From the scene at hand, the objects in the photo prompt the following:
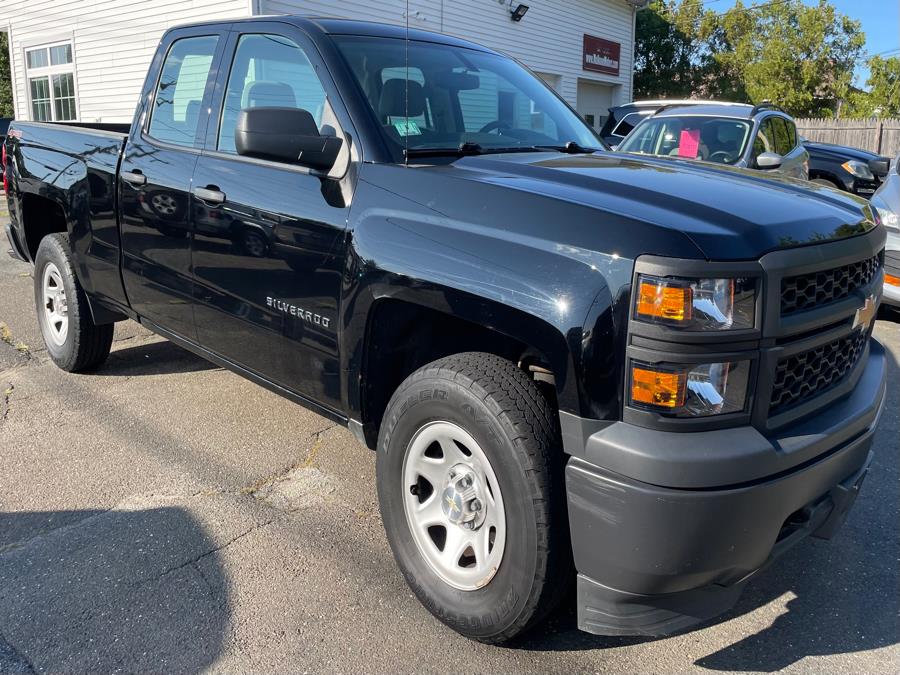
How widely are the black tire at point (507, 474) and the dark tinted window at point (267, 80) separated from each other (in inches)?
54.1

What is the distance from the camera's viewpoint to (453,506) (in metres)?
2.52

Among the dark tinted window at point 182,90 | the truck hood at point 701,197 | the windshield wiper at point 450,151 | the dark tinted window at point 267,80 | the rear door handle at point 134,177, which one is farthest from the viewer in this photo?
the rear door handle at point 134,177

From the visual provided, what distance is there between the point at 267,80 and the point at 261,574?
2157 mm

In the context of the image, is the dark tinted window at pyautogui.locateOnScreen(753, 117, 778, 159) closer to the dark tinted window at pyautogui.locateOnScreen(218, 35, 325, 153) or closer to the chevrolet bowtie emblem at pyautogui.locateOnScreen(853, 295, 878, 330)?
the chevrolet bowtie emblem at pyautogui.locateOnScreen(853, 295, 878, 330)

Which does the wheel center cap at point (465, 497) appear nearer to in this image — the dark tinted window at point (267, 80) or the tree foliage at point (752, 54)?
the dark tinted window at point (267, 80)

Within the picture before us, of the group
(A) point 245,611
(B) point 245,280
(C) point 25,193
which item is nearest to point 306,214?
(B) point 245,280

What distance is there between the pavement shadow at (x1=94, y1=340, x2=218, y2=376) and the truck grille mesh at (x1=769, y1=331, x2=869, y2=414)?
373cm

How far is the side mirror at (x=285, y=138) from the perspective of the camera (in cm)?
275

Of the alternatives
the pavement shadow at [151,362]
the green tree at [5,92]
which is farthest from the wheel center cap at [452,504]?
the green tree at [5,92]

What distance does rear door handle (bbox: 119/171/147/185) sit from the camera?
386 cm

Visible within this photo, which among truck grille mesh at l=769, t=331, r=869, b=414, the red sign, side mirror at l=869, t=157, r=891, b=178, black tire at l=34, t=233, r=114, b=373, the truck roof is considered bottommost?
black tire at l=34, t=233, r=114, b=373

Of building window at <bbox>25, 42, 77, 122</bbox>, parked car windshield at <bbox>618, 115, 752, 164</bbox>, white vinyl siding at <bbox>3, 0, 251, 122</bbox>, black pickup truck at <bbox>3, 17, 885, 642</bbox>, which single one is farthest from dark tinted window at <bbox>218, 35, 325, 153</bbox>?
building window at <bbox>25, 42, 77, 122</bbox>

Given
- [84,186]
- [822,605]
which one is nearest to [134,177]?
[84,186]

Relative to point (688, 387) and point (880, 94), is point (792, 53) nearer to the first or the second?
point (880, 94)
